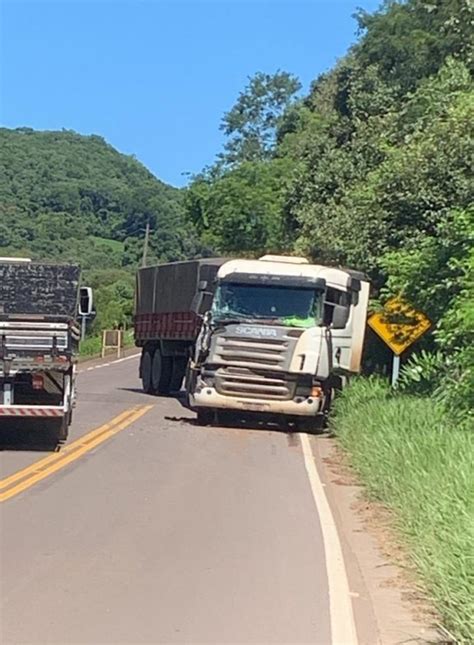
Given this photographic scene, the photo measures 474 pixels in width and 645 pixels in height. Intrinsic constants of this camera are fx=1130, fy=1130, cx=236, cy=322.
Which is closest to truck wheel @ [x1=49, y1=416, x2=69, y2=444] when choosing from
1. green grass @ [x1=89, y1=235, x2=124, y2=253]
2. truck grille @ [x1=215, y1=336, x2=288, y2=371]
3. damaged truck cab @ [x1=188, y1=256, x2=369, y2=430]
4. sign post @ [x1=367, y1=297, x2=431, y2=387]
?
damaged truck cab @ [x1=188, y1=256, x2=369, y2=430]

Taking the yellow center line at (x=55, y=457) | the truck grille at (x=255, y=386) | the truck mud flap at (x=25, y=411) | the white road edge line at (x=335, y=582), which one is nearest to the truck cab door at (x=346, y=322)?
the truck grille at (x=255, y=386)

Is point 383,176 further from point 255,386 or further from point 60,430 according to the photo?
point 60,430

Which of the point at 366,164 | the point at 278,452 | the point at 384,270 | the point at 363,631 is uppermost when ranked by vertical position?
the point at 366,164

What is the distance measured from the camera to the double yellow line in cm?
1292

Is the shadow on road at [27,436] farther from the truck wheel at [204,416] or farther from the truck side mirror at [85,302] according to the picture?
the truck wheel at [204,416]

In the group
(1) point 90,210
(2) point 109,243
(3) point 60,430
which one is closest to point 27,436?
(3) point 60,430

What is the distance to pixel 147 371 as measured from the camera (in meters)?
32.2

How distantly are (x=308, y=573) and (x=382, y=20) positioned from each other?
145ft

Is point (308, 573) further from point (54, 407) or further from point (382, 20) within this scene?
point (382, 20)

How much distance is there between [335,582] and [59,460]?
758cm

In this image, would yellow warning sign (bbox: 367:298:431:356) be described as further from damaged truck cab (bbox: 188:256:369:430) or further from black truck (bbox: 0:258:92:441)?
black truck (bbox: 0:258:92:441)

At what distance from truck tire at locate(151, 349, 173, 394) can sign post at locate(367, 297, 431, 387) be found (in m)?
8.32


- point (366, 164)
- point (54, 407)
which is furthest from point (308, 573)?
point (366, 164)

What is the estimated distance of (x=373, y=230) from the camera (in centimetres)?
2573
